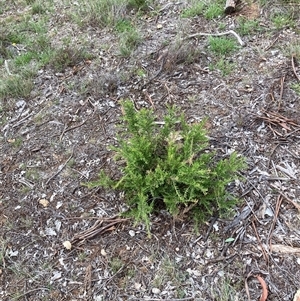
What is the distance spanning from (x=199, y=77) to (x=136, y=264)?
1.84 meters

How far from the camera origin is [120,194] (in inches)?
101

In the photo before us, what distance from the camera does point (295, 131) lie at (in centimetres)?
277

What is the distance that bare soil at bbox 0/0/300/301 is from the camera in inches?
86.4

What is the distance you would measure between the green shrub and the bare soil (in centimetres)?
14

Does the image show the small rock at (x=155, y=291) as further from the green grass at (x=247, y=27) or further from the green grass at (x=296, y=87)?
the green grass at (x=247, y=27)

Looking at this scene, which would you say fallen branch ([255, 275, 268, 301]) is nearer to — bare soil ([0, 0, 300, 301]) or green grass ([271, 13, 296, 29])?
bare soil ([0, 0, 300, 301])

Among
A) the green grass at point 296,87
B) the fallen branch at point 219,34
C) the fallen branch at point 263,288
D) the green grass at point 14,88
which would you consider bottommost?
the fallen branch at point 263,288

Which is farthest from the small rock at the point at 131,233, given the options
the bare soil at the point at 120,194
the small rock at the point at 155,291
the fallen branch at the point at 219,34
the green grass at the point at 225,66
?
the fallen branch at the point at 219,34

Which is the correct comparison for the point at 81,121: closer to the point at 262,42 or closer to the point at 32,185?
the point at 32,185

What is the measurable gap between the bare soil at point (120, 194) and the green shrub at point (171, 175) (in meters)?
0.14

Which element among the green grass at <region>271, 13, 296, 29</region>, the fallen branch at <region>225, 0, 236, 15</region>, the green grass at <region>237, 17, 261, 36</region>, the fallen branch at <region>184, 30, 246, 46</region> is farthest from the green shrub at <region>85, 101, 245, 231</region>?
the fallen branch at <region>225, 0, 236, 15</region>

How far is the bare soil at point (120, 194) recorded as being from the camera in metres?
2.19

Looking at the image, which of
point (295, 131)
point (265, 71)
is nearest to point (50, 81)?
point (265, 71)

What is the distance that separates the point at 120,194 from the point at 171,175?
1.67ft
